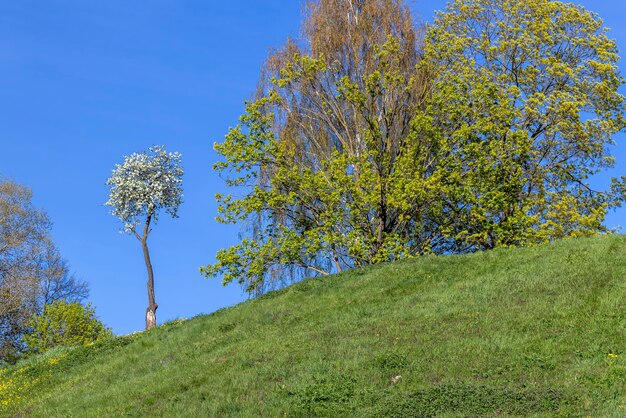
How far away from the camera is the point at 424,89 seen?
132 ft

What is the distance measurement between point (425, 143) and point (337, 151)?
4.65 metres

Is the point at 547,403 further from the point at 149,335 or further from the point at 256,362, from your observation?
the point at 149,335

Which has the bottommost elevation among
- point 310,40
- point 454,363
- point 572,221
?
point 454,363

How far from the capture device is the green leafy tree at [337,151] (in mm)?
35844

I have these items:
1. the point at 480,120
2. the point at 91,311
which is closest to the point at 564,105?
the point at 480,120

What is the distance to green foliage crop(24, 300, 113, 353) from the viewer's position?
155 ft

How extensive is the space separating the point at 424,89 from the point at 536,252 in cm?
1640

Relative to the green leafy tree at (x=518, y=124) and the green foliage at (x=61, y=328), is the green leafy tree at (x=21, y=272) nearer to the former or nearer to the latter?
the green foliage at (x=61, y=328)

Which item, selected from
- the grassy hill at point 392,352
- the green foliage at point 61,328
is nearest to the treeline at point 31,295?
the green foliage at point 61,328

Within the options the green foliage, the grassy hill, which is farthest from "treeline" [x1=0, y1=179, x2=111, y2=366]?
the grassy hill

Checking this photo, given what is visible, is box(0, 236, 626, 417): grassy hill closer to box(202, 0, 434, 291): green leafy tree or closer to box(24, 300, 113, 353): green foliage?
box(202, 0, 434, 291): green leafy tree

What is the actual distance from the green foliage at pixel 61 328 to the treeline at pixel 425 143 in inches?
603

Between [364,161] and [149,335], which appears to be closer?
[149,335]

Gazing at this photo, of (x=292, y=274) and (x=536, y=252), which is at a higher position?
(x=292, y=274)
